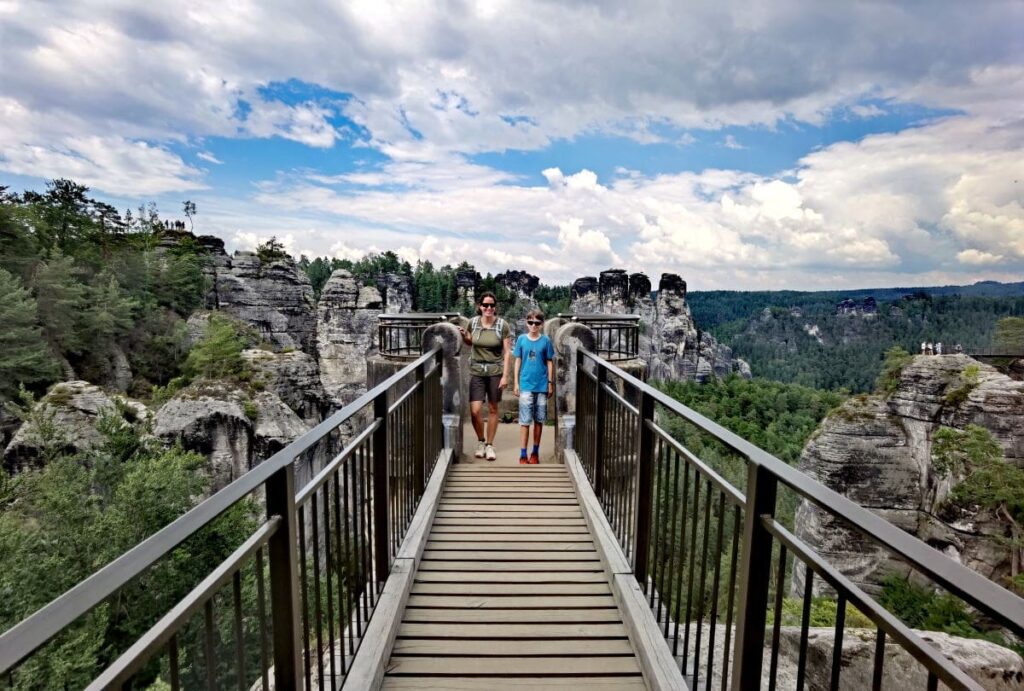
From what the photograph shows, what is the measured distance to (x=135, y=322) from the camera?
3488 centimetres

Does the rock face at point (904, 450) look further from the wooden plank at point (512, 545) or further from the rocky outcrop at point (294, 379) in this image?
the rocky outcrop at point (294, 379)

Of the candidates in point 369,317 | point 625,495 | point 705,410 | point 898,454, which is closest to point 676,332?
point 705,410

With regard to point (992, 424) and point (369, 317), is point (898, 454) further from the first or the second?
point (369, 317)

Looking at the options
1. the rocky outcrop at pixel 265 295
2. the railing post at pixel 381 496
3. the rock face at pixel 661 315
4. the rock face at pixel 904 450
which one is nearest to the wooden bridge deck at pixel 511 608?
the railing post at pixel 381 496

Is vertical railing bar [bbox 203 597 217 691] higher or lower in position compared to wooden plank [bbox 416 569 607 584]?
higher

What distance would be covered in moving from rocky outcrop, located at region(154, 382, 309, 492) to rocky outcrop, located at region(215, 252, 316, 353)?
2241 centimetres

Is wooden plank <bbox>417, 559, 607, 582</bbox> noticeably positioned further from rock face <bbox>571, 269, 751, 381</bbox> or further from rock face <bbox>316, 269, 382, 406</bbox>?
rock face <bbox>571, 269, 751, 381</bbox>

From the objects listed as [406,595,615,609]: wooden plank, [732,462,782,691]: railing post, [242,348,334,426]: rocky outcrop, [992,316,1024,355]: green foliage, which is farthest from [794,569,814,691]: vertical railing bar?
[992,316,1024,355]: green foliage

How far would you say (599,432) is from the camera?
4.38 meters

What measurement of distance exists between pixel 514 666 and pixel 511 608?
497 millimetres

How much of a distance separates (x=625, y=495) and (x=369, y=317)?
4641 cm

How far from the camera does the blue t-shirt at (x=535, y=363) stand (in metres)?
5.39

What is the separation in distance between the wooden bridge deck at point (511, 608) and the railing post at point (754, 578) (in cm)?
Answer: 101

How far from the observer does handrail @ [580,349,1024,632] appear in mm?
847
